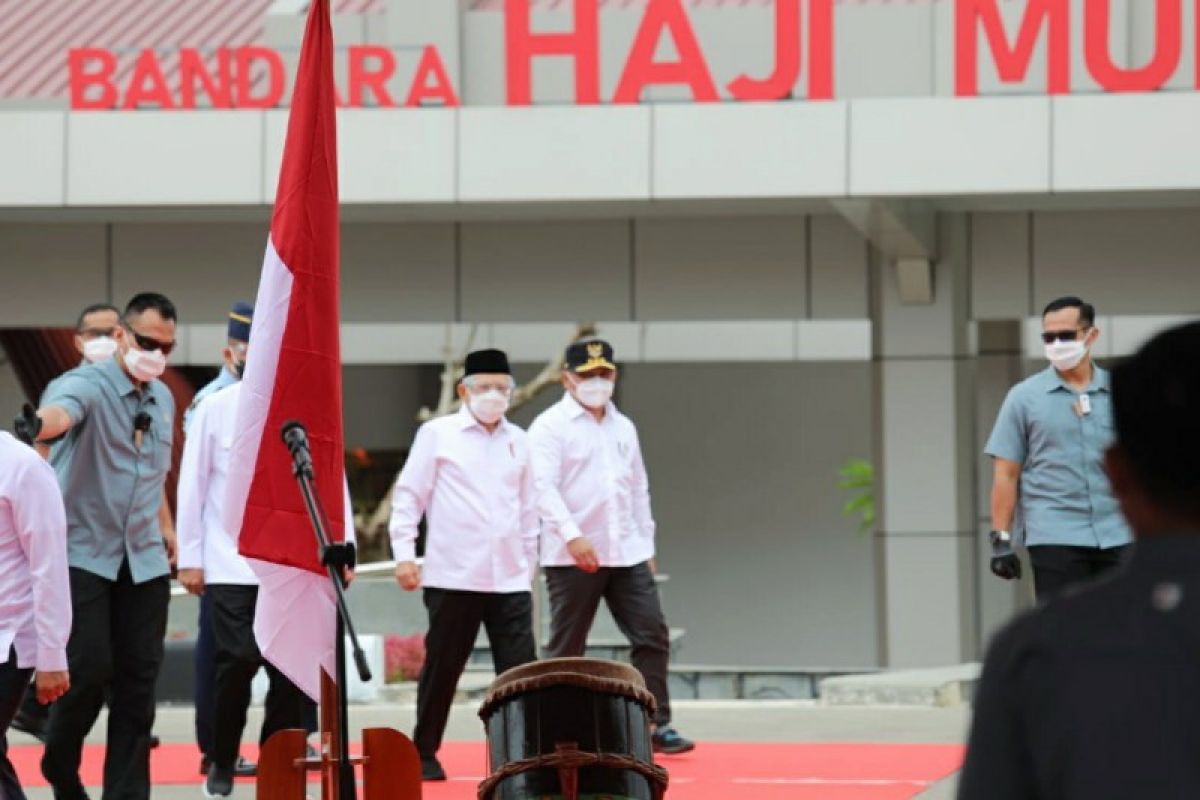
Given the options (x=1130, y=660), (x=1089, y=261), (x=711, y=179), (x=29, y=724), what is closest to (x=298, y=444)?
(x=1130, y=660)

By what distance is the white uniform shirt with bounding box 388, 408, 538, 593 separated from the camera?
10445mm

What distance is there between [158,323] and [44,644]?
2026mm

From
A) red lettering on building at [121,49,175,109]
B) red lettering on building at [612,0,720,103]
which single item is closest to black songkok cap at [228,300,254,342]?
red lettering on building at [612,0,720,103]

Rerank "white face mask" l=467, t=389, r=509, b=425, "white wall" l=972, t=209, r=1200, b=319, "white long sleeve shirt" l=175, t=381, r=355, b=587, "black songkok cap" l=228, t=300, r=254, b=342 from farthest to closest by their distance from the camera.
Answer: "white wall" l=972, t=209, r=1200, b=319 < "black songkok cap" l=228, t=300, r=254, b=342 < "white face mask" l=467, t=389, r=509, b=425 < "white long sleeve shirt" l=175, t=381, r=355, b=587

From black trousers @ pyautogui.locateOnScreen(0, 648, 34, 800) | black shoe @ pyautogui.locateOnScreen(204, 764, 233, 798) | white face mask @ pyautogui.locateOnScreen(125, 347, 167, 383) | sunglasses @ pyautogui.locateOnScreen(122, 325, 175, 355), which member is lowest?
black shoe @ pyautogui.locateOnScreen(204, 764, 233, 798)

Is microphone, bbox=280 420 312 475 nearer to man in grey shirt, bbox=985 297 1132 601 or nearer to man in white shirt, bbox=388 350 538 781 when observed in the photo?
man in white shirt, bbox=388 350 538 781

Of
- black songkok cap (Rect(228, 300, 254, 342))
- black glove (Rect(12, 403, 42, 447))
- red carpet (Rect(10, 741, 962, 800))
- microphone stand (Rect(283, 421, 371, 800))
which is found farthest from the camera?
black songkok cap (Rect(228, 300, 254, 342))

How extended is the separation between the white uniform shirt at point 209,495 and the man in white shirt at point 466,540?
0.78 meters

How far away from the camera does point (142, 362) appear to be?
28.8 feet

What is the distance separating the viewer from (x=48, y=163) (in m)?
19.6

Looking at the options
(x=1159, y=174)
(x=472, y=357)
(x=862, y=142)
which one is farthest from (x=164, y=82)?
(x=472, y=357)

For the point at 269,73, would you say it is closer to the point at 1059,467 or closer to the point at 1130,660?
the point at 1059,467

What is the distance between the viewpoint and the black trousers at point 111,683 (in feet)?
27.5

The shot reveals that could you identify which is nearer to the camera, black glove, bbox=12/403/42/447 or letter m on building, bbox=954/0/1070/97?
black glove, bbox=12/403/42/447
